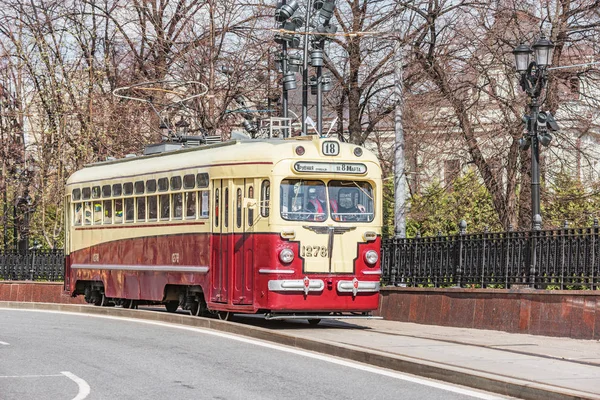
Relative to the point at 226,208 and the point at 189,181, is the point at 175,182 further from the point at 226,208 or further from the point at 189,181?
the point at 226,208

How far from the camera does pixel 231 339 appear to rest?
728 inches

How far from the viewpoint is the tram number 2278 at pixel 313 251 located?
2012 centimetres

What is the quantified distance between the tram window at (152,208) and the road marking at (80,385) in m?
10.3

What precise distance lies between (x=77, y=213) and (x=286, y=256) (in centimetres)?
994

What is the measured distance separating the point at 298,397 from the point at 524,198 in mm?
18618

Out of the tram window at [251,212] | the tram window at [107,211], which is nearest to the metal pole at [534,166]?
the tram window at [251,212]

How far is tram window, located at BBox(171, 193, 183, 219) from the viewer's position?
22.8m

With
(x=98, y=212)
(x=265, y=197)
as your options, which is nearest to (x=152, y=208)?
(x=98, y=212)

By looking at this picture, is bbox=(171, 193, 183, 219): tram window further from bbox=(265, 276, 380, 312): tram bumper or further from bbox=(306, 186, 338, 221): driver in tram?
bbox=(265, 276, 380, 312): tram bumper

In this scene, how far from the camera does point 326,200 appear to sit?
67.6ft

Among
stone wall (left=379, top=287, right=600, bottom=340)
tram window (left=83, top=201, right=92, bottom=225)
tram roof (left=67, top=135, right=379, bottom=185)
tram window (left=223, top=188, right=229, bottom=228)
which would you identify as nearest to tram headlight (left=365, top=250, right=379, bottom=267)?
stone wall (left=379, top=287, right=600, bottom=340)

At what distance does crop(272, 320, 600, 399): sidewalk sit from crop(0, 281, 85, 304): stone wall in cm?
1594

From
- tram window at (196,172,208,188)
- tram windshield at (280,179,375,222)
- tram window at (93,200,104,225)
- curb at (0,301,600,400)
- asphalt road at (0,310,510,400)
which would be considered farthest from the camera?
tram window at (93,200,104,225)

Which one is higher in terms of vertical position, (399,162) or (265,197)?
(399,162)
